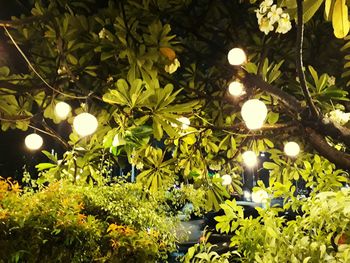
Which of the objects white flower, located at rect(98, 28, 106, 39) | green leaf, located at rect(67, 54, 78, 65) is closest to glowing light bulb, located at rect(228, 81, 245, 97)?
white flower, located at rect(98, 28, 106, 39)

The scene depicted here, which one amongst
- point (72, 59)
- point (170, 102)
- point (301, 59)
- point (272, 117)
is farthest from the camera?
point (72, 59)

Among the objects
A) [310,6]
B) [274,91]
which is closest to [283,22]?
[274,91]

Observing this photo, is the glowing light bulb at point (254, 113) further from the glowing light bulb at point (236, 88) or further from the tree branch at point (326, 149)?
the glowing light bulb at point (236, 88)

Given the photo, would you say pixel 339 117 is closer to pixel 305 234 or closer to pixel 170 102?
pixel 305 234

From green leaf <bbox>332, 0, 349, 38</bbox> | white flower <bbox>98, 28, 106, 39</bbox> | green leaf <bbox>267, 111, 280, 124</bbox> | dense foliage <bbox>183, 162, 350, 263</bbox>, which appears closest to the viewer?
green leaf <bbox>332, 0, 349, 38</bbox>

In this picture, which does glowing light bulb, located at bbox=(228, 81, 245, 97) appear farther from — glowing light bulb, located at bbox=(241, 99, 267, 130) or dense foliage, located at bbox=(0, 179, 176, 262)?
dense foliage, located at bbox=(0, 179, 176, 262)

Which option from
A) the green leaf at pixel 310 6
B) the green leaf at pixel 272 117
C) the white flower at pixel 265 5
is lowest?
the green leaf at pixel 310 6

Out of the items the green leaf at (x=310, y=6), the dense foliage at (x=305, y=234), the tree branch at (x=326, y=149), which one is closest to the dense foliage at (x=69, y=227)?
the dense foliage at (x=305, y=234)

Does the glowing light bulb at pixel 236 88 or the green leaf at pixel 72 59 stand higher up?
the green leaf at pixel 72 59

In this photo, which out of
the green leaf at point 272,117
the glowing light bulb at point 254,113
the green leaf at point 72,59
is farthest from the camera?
the green leaf at point 72,59

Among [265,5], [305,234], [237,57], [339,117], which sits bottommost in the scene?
[305,234]

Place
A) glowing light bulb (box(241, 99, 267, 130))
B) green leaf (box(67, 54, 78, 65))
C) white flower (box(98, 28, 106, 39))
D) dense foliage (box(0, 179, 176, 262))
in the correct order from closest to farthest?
glowing light bulb (box(241, 99, 267, 130))
white flower (box(98, 28, 106, 39))
green leaf (box(67, 54, 78, 65))
dense foliage (box(0, 179, 176, 262))

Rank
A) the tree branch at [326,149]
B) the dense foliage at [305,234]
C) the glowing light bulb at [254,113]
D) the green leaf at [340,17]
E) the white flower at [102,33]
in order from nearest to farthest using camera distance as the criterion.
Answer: the green leaf at [340,17] < the dense foliage at [305,234] < the tree branch at [326,149] < the glowing light bulb at [254,113] < the white flower at [102,33]

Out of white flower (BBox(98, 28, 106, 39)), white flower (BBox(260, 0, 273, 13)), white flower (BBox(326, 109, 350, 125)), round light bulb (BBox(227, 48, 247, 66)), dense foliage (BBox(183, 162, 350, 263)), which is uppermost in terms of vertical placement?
white flower (BBox(98, 28, 106, 39))
